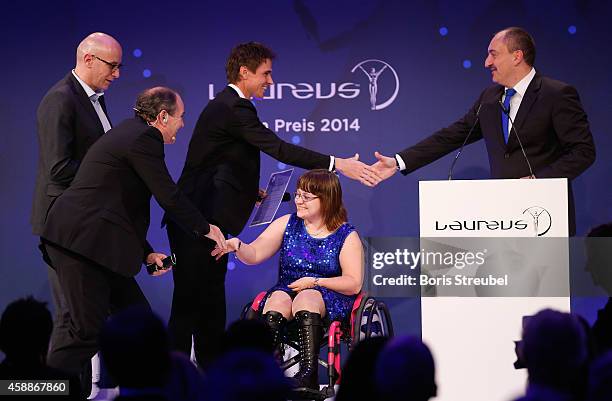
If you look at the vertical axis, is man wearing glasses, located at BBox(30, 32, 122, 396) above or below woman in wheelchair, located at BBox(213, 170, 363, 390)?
above

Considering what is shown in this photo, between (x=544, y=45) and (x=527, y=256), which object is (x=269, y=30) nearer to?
(x=544, y=45)

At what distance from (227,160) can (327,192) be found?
633mm

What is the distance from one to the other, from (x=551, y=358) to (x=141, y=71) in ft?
15.0

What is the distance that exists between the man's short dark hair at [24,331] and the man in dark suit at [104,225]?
44.1 inches

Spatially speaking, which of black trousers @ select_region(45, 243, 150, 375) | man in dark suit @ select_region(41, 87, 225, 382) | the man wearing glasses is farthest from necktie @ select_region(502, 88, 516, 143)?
black trousers @ select_region(45, 243, 150, 375)

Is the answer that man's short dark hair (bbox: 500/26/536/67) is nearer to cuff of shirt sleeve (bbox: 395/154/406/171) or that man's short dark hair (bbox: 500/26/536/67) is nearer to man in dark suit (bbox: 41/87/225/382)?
cuff of shirt sleeve (bbox: 395/154/406/171)

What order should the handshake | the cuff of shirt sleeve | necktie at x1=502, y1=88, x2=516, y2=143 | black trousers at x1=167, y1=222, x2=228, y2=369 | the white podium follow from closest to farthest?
the white podium, black trousers at x1=167, y1=222, x2=228, y2=369, necktie at x1=502, y1=88, x2=516, y2=143, the handshake, the cuff of shirt sleeve

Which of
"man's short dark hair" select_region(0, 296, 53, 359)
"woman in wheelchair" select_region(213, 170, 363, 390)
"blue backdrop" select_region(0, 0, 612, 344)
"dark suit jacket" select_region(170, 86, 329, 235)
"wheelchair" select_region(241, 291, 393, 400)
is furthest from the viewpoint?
"blue backdrop" select_region(0, 0, 612, 344)

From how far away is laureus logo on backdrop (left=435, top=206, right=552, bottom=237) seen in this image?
3.92 m

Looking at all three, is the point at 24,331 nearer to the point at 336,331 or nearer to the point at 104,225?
the point at 104,225

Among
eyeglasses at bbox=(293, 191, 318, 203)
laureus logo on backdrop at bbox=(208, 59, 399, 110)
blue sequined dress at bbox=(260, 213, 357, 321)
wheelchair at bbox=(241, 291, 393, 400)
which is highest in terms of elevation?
laureus logo on backdrop at bbox=(208, 59, 399, 110)

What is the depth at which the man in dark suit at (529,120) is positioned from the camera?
4.97 meters

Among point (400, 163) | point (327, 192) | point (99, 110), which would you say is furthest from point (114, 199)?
point (400, 163)

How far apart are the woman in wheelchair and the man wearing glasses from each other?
2.68ft
